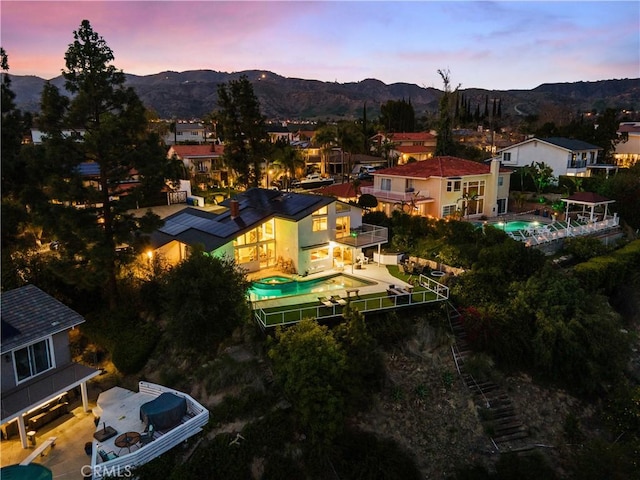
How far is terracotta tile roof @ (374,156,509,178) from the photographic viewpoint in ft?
115

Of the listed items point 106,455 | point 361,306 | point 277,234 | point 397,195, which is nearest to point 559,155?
point 397,195

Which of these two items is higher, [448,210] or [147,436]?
[448,210]

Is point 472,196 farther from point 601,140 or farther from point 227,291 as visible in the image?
point 601,140

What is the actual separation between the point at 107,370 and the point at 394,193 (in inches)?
950

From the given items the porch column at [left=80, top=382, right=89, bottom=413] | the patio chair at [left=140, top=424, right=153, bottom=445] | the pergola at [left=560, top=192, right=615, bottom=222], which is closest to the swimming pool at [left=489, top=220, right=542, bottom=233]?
the pergola at [left=560, top=192, right=615, bottom=222]

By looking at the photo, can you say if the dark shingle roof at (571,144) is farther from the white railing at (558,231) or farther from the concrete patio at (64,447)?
the concrete patio at (64,447)

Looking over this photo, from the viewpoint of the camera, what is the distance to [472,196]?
3516cm

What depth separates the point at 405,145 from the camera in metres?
68.7

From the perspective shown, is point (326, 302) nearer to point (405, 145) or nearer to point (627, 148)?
point (405, 145)

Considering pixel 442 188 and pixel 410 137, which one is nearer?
pixel 442 188

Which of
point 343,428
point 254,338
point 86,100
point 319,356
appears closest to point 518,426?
point 343,428

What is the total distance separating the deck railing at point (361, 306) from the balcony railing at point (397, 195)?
12707mm

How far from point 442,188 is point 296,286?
16610 millimetres

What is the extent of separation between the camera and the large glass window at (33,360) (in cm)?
1527
